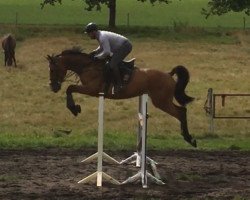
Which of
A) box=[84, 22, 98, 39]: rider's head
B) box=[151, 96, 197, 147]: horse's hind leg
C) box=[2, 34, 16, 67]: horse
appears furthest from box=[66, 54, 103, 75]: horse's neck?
box=[2, 34, 16, 67]: horse

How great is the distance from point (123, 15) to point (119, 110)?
1849 inches

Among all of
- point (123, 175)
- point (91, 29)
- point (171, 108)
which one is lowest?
point (123, 175)

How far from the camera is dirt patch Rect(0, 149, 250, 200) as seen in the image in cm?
1030

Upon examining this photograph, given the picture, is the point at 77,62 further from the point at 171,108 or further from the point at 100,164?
the point at 100,164

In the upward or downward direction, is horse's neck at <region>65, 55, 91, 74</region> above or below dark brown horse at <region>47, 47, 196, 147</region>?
above

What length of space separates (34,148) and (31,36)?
32.6m

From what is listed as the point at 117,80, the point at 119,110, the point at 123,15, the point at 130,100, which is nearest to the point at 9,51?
the point at 130,100

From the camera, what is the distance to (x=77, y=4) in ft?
260

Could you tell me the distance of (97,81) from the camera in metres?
12.2

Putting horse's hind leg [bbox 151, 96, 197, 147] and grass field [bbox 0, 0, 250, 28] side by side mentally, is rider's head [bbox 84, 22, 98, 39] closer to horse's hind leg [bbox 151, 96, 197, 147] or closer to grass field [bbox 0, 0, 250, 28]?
horse's hind leg [bbox 151, 96, 197, 147]

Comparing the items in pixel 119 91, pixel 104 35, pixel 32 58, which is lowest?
pixel 32 58

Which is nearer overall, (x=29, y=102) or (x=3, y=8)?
(x=29, y=102)

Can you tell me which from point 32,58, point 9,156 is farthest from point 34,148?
point 32,58

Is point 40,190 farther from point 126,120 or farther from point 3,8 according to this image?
point 3,8
